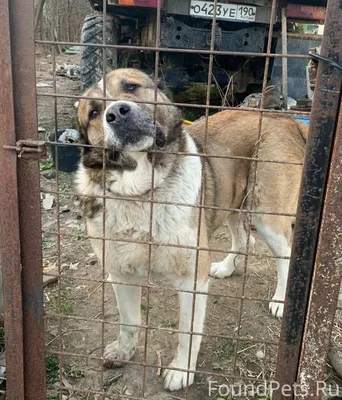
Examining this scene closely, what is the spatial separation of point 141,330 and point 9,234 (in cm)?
144

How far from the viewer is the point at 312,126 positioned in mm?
1689

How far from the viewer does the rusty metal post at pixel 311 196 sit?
1.61 m

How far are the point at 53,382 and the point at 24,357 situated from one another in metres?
0.50

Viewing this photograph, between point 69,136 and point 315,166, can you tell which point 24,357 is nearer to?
point 315,166

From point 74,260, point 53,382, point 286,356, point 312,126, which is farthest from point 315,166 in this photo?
point 74,260

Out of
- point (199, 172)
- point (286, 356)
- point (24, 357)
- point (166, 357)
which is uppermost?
point (199, 172)

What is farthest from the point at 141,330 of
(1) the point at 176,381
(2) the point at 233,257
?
(2) the point at 233,257

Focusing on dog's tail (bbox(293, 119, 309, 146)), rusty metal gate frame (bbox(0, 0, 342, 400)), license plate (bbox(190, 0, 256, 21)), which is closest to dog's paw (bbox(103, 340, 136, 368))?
rusty metal gate frame (bbox(0, 0, 342, 400))

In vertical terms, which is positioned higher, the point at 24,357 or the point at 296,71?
the point at 296,71

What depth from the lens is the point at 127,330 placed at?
9.21 feet

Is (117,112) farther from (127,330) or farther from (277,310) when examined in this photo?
(277,310)

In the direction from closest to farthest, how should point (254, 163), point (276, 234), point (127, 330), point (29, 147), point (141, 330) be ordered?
point (29, 147) → point (127, 330) → point (254, 163) → point (141, 330) → point (276, 234)

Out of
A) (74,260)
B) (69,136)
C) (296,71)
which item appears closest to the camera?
(74,260)

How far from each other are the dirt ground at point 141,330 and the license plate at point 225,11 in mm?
2367
